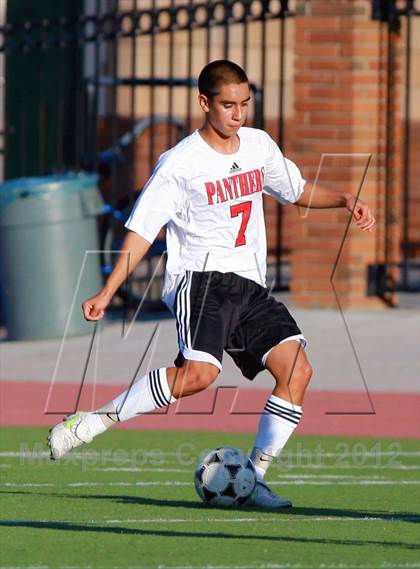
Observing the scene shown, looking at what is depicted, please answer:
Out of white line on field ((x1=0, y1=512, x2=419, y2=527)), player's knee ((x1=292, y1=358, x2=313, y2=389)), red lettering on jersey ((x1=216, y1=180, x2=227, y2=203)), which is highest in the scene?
red lettering on jersey ((x1=216, y1=180, x2=227, y2=203))

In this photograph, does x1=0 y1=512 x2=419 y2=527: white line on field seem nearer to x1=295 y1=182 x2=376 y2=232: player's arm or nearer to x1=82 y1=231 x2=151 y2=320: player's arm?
x1=82 y1=231 x2=151 y2=320: player's arm

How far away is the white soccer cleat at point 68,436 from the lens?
25.1ft

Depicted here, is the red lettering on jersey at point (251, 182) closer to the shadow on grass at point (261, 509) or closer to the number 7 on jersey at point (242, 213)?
the number 7 on jersey at point (242, 213)

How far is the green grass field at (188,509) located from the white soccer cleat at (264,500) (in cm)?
7

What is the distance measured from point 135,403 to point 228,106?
143cm

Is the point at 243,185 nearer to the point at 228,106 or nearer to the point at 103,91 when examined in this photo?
the point at 228,106

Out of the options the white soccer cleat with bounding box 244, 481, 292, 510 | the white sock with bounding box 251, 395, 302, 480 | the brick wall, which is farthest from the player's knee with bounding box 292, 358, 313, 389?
the brick wall

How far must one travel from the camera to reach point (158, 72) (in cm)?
2378

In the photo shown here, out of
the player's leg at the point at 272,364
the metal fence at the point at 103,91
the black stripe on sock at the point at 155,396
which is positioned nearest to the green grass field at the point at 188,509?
the player's leg at the point at 272,364

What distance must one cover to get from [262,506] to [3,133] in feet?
31.6

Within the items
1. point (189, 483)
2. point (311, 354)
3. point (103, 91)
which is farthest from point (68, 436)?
point (103, 91)

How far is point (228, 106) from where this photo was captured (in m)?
7.79

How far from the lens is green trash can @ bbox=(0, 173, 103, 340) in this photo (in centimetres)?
1463

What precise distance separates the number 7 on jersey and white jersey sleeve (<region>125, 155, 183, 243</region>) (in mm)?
281
